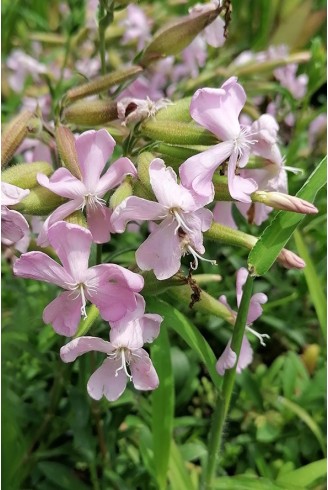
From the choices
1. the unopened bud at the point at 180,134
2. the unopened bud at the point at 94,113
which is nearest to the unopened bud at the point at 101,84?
the unopened bud at the point at 94,113

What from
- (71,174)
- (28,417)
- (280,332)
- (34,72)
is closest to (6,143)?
(71,174)

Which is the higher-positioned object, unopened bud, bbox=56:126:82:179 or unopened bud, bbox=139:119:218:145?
unopened bud, bbox=139:119:218:145

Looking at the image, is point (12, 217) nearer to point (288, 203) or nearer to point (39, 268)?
point (39, 268)

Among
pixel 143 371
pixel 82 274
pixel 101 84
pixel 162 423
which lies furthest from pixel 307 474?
pixel 101 84

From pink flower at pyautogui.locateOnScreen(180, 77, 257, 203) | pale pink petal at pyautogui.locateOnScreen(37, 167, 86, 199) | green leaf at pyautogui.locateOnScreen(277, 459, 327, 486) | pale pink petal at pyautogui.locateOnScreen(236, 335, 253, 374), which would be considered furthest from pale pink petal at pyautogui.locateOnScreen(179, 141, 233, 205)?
green leaf at pyautogui.locateOnScreen(277, 459, 327, 486)

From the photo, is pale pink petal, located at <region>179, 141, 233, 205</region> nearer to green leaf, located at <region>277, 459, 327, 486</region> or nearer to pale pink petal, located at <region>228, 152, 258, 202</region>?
pale pink petal, located at <region>228, 152, 258, 202</region>
